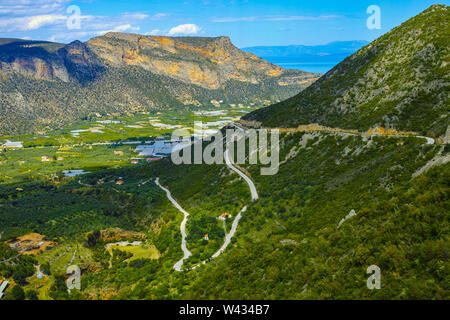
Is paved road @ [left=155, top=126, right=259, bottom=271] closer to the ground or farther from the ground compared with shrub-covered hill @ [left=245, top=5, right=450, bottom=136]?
closer to the ground

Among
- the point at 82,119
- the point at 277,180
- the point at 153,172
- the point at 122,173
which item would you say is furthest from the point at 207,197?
the point at 82,119

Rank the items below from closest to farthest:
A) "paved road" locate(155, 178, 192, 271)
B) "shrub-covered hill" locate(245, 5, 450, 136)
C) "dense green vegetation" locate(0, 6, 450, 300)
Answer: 1. "dense green vegetation" locate(0, 6, 450, 300)
2. "paved road" locate(155, 178, 192, 271)
3. "shrub-covered hill" locate(245, 5, 450, 136)

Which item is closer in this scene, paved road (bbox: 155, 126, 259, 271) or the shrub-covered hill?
paved road (bbox: 155, 126, 259, 271)

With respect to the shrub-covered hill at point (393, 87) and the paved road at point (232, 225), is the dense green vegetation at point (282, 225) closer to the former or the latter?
the shrub-covered hill at point (393, 87)

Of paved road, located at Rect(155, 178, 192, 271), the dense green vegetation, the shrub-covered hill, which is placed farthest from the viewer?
the shrub-covered hill

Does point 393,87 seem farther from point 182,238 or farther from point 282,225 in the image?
point 182,238

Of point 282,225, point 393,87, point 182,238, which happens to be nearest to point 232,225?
point 182,238

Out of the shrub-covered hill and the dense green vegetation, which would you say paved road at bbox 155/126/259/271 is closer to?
the dense green vegetation

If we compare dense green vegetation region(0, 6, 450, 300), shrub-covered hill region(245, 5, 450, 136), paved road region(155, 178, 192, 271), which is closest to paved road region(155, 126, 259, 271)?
paved road region(155, 178, 192, 271)
